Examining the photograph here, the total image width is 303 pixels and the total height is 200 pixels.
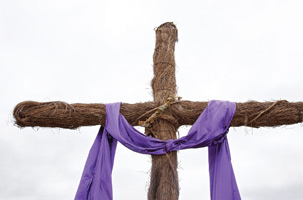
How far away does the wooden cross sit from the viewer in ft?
10.4

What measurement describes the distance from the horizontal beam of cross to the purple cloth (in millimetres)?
118

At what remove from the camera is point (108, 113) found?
3381 mm

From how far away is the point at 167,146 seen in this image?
318 cm

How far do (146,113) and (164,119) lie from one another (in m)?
0.20

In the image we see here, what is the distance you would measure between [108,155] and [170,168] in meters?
0.66

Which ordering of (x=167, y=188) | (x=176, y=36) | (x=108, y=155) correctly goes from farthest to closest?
(x=176, y=36) → (x=108, y=155) → (x=167, y=188)

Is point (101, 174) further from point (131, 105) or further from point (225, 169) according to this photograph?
point (225, 169)

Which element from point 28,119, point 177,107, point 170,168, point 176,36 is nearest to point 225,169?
point 170,168

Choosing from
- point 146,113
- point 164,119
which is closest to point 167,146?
point 164,119

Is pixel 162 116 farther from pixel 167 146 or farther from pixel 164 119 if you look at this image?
pixel 167 146

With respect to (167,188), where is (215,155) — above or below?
above

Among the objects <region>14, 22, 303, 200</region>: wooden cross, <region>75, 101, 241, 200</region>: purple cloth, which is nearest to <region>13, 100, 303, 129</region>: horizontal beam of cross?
<region>14, 22, 303, 200</region>: wooden cross

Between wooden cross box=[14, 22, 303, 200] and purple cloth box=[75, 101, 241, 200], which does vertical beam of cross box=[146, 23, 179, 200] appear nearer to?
wooden cross box=[14, 22, 303, 200]

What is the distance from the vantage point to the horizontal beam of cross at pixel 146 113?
325 centimetres
